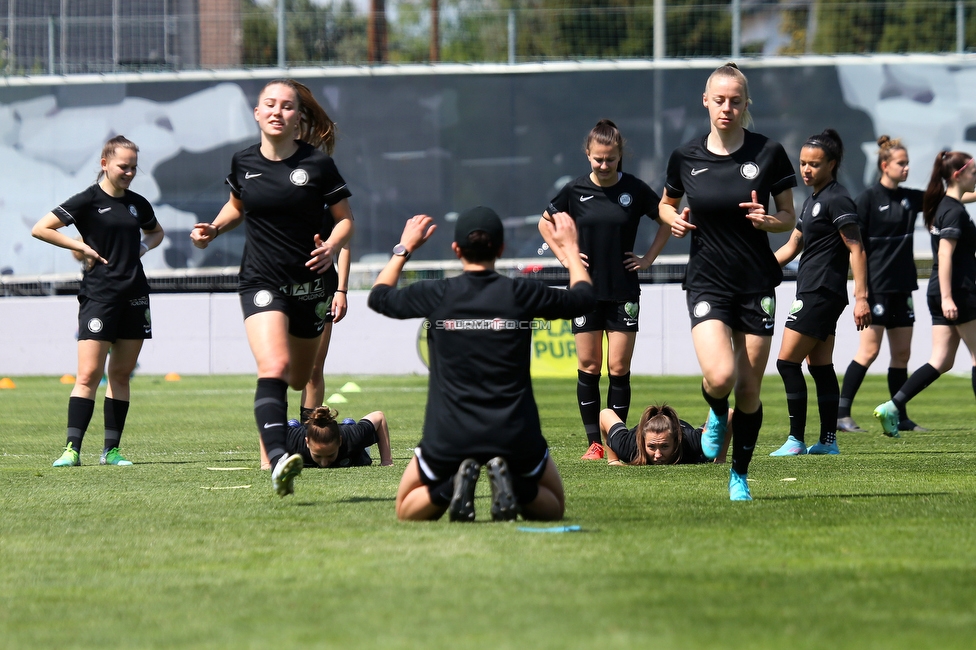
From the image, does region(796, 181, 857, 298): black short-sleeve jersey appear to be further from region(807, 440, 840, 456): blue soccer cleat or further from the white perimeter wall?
the white perimeter wall

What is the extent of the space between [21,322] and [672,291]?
10582 millimetres

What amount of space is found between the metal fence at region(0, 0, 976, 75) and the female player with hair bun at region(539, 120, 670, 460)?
1335 cm

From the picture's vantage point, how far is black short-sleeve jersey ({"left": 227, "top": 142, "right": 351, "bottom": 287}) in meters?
6.14

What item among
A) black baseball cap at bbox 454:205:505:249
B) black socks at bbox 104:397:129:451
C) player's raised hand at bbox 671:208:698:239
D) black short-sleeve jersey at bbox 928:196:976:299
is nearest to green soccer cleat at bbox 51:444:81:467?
black socks at bbox 104:397:129:451

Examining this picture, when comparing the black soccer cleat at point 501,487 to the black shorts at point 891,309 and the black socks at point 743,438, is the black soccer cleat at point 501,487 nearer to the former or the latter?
the black socks at point 743,438

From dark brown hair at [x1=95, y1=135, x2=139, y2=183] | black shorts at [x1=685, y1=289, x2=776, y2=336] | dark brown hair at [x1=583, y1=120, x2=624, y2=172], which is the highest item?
dark brown hair at [x1=583, y1=120, x2=624, y2=172]

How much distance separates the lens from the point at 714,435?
271 inches

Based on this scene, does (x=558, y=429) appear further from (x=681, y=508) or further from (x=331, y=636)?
(x=331, y=636)

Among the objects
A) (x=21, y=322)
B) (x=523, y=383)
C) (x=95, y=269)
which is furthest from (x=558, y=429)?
(x=21, y=322)

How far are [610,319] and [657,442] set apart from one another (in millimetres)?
1222

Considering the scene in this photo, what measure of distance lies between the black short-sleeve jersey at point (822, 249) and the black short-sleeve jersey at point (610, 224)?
106 cm

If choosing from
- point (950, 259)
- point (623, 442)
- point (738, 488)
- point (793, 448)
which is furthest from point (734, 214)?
point (950, 259)

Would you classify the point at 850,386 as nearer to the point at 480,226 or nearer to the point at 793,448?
the point at 793,448

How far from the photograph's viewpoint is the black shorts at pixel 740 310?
232 inches
